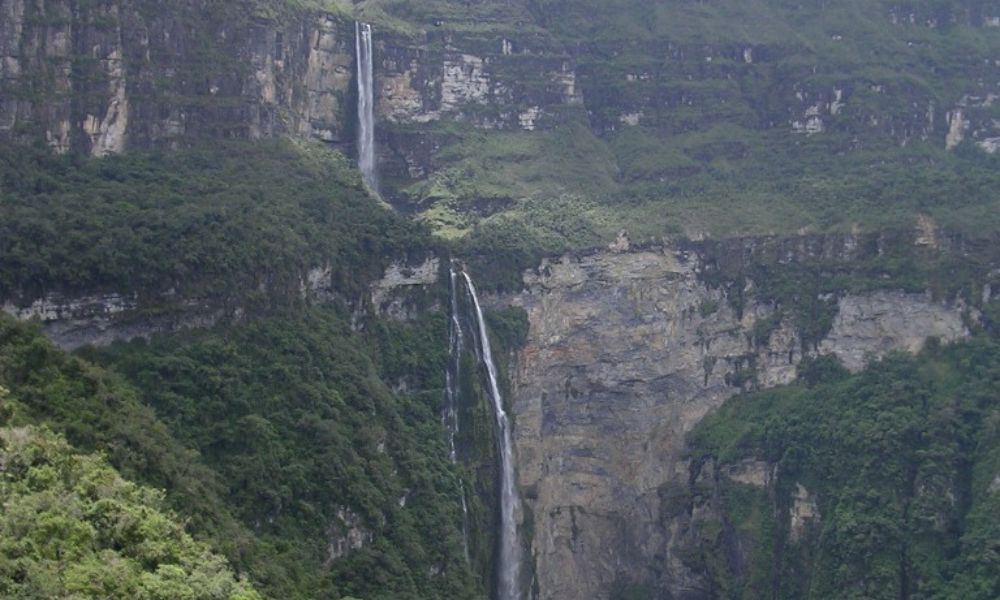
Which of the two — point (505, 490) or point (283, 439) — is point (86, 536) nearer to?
point (283, 439)

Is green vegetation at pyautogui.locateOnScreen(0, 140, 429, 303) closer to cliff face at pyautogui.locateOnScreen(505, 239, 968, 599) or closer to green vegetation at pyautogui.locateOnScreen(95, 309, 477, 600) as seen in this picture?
green vegetation at pyautogui.locateOnScreen(95, 309, 477, 600)

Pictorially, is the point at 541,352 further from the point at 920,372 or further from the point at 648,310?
the point at 920,372

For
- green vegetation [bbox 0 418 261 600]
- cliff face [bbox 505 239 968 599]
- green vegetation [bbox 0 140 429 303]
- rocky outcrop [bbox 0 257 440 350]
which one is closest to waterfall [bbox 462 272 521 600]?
cliff face [bbox 505 239 968 599]

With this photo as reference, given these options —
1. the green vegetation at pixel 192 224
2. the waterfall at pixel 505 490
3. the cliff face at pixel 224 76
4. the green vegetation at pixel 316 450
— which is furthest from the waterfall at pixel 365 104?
the green vegetation at pixel 316 450

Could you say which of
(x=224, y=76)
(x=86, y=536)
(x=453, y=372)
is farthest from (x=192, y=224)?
(x=86, y=536)

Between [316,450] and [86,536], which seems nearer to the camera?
[86,536]

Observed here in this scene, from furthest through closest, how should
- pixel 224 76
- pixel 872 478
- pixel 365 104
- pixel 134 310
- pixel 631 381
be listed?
pixel 365 104 → pixel 631 381 → pixel 872 478 → pixel 224 76 → pixel 134 310

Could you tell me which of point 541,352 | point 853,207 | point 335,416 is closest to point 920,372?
point 853,207
